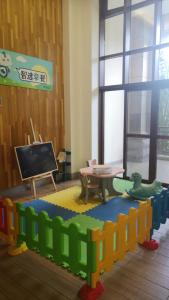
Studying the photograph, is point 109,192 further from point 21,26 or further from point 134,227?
point 21,26

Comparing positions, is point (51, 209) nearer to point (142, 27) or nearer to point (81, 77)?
point (81, 77)

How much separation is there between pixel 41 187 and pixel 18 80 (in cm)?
195

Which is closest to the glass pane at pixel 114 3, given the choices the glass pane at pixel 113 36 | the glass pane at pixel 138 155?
the glass pane at pixel 113 36

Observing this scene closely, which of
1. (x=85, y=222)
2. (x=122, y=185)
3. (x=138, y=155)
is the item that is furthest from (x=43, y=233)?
(x=138, y=155)

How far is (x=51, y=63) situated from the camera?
4520 millimetres

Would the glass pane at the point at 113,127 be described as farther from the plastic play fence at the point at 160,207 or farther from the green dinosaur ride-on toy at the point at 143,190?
the plastic play fence at the point at 160,207

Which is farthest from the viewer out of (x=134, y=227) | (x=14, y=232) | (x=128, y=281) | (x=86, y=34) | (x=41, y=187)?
(x=86, y=34)

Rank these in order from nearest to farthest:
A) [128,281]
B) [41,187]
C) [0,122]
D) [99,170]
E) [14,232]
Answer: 1. [128,281]
2. [14,232]
3. [99,170]
4. [0,122]
5. [41,187]

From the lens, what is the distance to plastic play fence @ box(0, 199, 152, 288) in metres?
1.73

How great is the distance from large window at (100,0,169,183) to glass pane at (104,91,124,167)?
0.17m

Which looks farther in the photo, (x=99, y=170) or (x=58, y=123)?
(x=58, y=123)

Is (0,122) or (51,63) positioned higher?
(51,63)

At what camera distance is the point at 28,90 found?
13.6 ft

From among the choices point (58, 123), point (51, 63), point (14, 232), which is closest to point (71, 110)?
point (58, 123)
